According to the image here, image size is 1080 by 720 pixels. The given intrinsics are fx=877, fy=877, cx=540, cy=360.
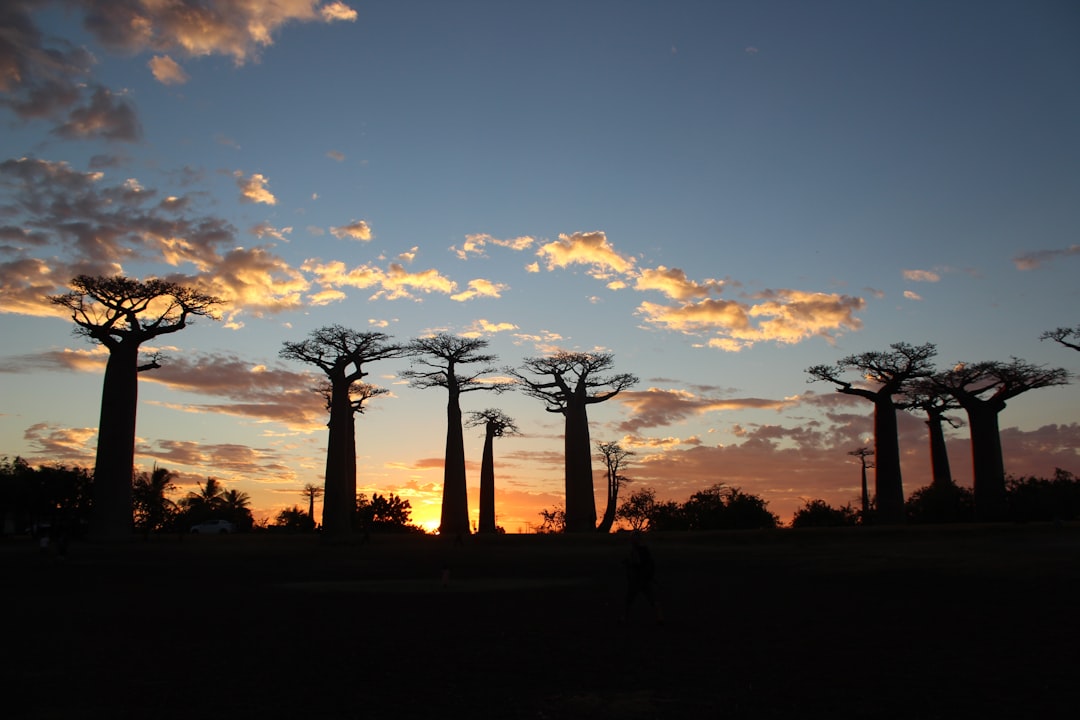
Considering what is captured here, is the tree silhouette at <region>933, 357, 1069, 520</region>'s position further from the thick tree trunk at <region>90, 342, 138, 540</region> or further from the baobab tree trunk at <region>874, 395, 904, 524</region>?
the thick tree trunk at <region>90, 342, 138, 540</region>

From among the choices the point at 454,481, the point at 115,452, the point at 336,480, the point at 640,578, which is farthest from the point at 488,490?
the point at 640,578

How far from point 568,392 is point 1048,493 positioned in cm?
2894

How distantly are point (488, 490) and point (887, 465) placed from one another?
81.2 feet

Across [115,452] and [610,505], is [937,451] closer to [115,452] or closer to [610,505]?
[610,505]

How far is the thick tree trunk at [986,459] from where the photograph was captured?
49.1 meters

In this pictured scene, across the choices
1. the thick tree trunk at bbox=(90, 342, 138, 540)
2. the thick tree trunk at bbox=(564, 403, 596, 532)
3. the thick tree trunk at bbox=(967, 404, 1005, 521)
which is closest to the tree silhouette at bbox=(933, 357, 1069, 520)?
the thick tree trunk at bbox=(967, 404, 1005, 521)

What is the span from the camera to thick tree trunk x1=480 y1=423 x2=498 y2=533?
5803 centimetres

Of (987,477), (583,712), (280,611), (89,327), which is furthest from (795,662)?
(987,477)

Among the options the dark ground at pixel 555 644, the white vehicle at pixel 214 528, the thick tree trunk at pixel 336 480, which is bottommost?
the dark ground at pixel 555 644

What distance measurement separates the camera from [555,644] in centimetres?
1108

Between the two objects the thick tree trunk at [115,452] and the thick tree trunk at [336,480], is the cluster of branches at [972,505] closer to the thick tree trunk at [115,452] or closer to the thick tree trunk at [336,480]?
the thick tree trunk at [336,480]

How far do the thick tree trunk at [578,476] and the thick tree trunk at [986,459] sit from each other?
870 inches

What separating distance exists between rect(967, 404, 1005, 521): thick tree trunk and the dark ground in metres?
27.9

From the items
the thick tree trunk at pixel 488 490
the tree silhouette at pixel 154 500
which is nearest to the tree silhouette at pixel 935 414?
the thick tree trunk at pixel 488 490
